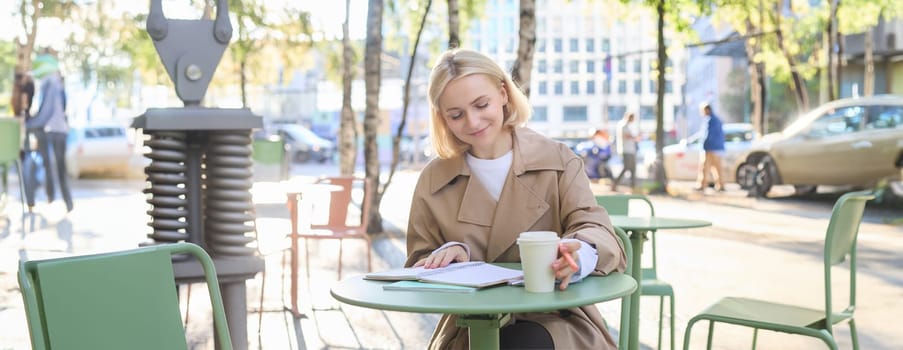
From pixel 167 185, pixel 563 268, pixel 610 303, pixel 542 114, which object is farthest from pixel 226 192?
pixel 542 114

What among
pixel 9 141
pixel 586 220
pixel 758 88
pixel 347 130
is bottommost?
pixel 758 88

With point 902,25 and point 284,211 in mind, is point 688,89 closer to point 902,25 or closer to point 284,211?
point 902,25

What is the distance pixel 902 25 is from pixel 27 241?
97.7ft

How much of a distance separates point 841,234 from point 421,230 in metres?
1.77

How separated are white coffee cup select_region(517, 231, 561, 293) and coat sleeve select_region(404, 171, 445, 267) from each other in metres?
0.74

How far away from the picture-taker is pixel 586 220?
134 inches

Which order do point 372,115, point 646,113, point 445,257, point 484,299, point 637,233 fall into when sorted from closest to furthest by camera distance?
point 484,299, point 445,257, point 637,233, point 372,115, point 646,113

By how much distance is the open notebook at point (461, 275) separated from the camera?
2.94 meters

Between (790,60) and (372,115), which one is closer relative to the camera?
(372,115)

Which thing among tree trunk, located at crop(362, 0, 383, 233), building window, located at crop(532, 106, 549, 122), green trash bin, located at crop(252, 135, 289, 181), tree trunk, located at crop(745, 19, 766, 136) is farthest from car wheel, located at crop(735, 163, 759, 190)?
building window, located at crop(532, 106, 549, 122)

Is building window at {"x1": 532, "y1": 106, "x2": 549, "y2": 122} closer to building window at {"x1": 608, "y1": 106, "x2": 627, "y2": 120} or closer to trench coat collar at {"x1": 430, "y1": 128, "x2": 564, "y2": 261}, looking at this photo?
building window at {"x1": 608, "y1": 106, "x2": 627, "y2": 120}

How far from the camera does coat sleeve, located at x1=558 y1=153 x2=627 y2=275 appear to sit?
3.22 m

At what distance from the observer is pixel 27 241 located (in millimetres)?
12062

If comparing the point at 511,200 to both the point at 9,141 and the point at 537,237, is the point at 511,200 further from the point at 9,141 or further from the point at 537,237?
the point at 9,141
